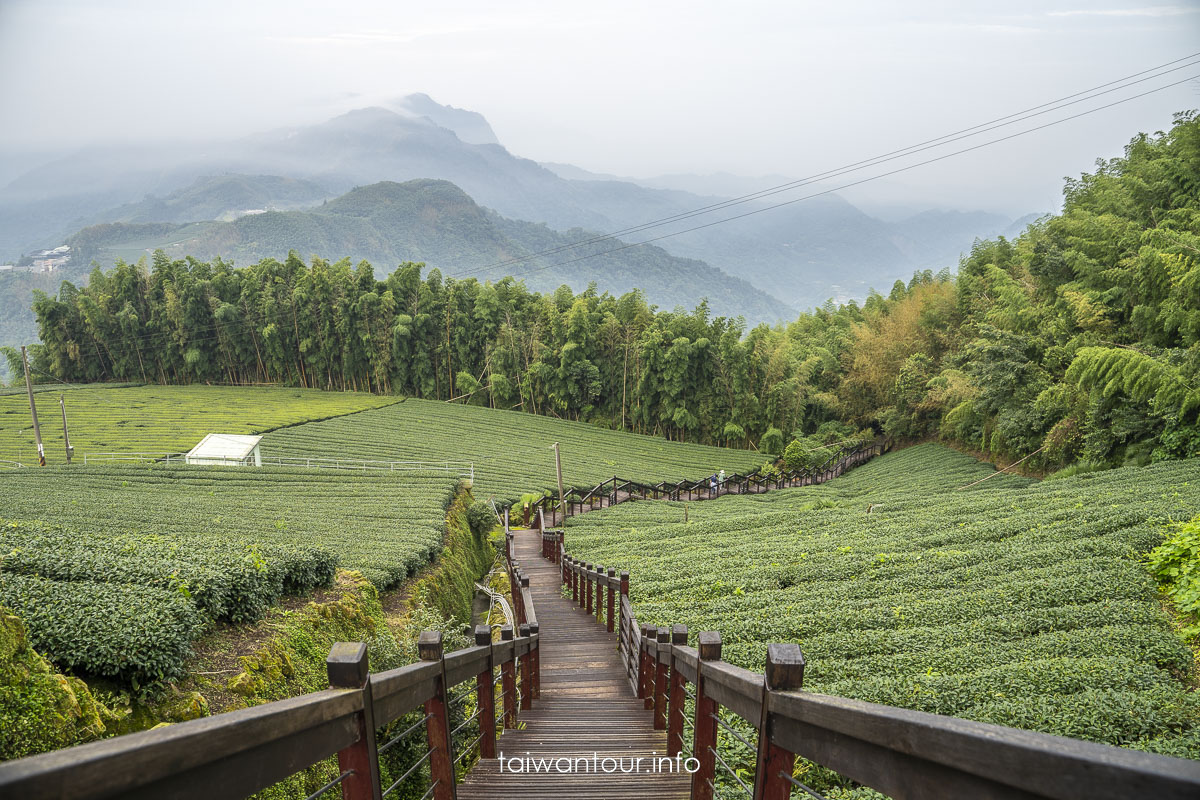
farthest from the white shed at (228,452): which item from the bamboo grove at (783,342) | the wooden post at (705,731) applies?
the wooden post at (705,731)

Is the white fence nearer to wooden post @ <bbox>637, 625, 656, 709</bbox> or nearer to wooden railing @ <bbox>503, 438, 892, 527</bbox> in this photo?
wooden railing @ <bbox>503, 438, 892, 527</bbox>

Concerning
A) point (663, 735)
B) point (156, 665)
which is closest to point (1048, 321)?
point (663, 735)

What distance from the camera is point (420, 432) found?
1511 inches

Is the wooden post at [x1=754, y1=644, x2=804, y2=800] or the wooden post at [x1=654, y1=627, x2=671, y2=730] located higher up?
the wooden post at [x1=754, y1=644, x2=804, y2=800]

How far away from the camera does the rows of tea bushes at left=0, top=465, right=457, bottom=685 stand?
4527mm

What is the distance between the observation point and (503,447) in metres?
37.6

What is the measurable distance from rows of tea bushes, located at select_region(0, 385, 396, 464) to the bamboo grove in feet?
15.7

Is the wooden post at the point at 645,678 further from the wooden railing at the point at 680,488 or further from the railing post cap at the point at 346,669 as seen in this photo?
the wooden railing at the point at 680,488

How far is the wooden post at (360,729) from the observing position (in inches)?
73.7

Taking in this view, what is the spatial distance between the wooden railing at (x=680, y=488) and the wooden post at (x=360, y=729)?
770 inches

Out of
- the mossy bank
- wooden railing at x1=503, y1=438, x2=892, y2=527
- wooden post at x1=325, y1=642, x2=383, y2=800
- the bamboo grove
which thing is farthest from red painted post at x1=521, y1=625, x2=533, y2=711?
wooden railing at x1=503, y1=438, x2=892, y2=527

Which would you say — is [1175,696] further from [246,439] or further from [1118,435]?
[246,439]

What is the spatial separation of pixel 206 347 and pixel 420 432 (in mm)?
28976

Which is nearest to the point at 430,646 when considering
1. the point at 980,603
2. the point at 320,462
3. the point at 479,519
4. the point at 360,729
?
the point at 360,729
